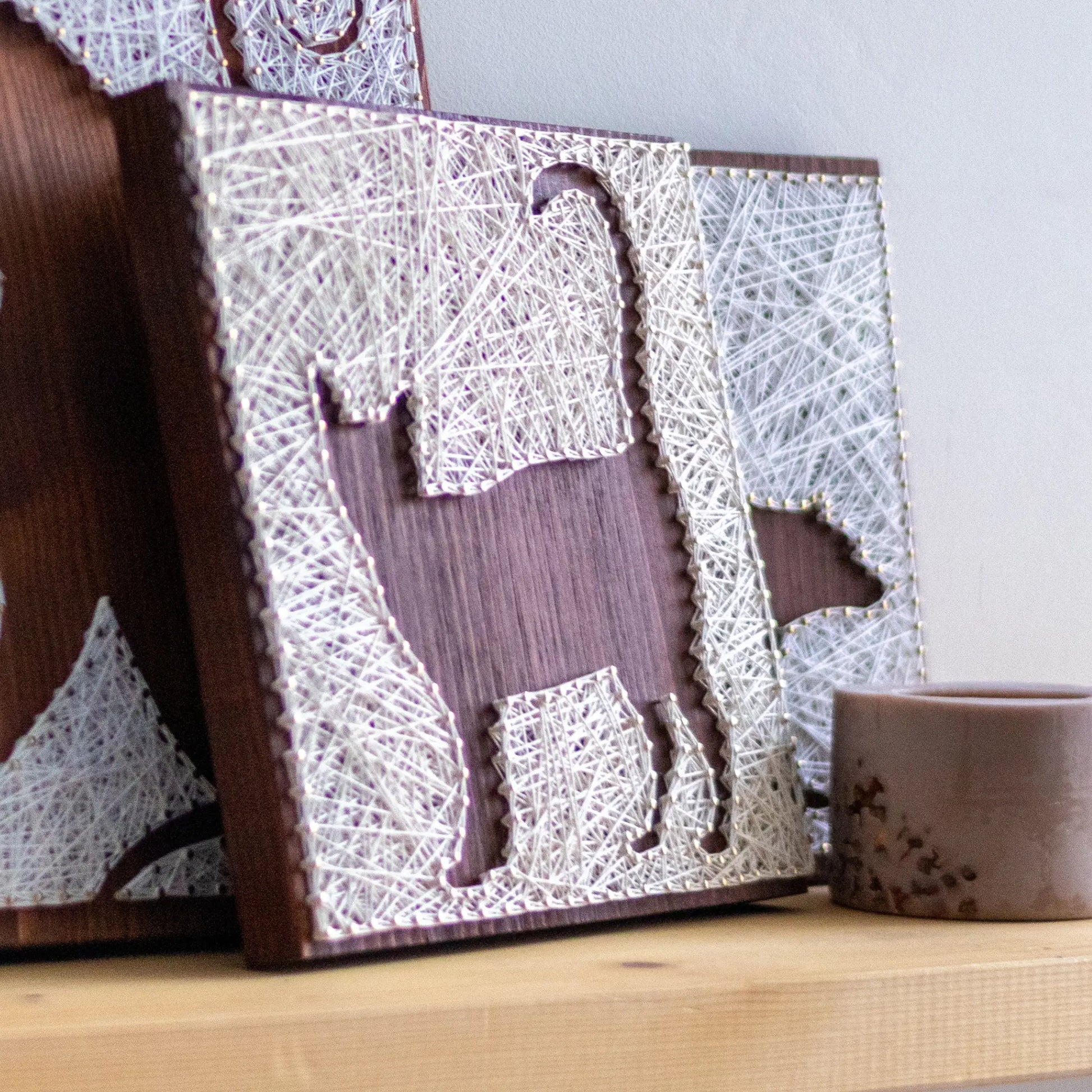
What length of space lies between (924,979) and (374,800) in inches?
6.9

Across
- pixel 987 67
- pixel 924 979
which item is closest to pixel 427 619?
pixel 924 979

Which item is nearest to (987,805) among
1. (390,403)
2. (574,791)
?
(574,791)

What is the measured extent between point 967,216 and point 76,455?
42cm

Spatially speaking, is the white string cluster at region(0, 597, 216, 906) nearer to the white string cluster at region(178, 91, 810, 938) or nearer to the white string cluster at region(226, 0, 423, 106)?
the white string cluster at region(178, 91, 810, 938)

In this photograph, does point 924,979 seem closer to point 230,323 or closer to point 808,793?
point 808,793

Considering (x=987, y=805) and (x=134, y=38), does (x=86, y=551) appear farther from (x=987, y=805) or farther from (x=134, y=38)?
(x=987, y=805)

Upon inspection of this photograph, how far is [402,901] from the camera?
409mm

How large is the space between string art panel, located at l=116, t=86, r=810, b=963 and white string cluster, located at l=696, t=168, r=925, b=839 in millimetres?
45

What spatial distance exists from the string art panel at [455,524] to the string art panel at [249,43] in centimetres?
5

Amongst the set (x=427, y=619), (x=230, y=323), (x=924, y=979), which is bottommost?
(x=924, y=979)

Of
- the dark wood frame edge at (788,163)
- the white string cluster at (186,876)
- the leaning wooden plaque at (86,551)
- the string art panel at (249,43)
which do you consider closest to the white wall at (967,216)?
the dark wood frame edge at (788,163)

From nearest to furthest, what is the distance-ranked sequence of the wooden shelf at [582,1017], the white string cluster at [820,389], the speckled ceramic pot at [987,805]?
the wooden shelf at [582,1017] < the speckled ceramic pot at [987,805] < the white string cluster at [820,389]

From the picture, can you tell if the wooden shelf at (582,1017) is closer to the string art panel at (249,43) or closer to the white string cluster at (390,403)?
the white string cluster at (390,403)

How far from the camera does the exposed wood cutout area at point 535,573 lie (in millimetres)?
427
